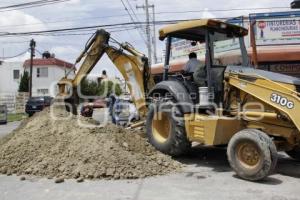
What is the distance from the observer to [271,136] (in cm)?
962

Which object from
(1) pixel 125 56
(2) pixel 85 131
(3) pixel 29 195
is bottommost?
(3) pixel 29 195

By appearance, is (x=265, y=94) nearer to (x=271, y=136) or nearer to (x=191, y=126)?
(x=271, y=136)

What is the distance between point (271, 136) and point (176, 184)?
2.19 metres

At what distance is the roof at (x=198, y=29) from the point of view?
410 inches

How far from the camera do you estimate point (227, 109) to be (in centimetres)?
1023

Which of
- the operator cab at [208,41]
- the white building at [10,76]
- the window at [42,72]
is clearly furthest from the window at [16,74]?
the operator cab at [208,41]

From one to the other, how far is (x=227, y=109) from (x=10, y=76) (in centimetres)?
6214

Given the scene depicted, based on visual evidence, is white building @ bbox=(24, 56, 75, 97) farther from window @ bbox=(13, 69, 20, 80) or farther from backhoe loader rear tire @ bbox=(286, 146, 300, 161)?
backhoe loader rear tire @ bbox=(286, 146, 300, 161)

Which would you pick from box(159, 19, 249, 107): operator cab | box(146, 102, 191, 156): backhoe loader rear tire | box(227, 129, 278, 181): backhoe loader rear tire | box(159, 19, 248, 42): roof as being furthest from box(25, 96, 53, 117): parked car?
box(227, 129, 278, 181): backhoe loader rear tire

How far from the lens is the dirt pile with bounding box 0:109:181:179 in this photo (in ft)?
31.3

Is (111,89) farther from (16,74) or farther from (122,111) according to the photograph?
(16,74)

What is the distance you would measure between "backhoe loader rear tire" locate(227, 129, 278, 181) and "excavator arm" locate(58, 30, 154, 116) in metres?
4.24

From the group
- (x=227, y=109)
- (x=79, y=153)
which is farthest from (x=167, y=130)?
(x=79, y=153)

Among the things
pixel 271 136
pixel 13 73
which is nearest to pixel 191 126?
pixel 271 136
